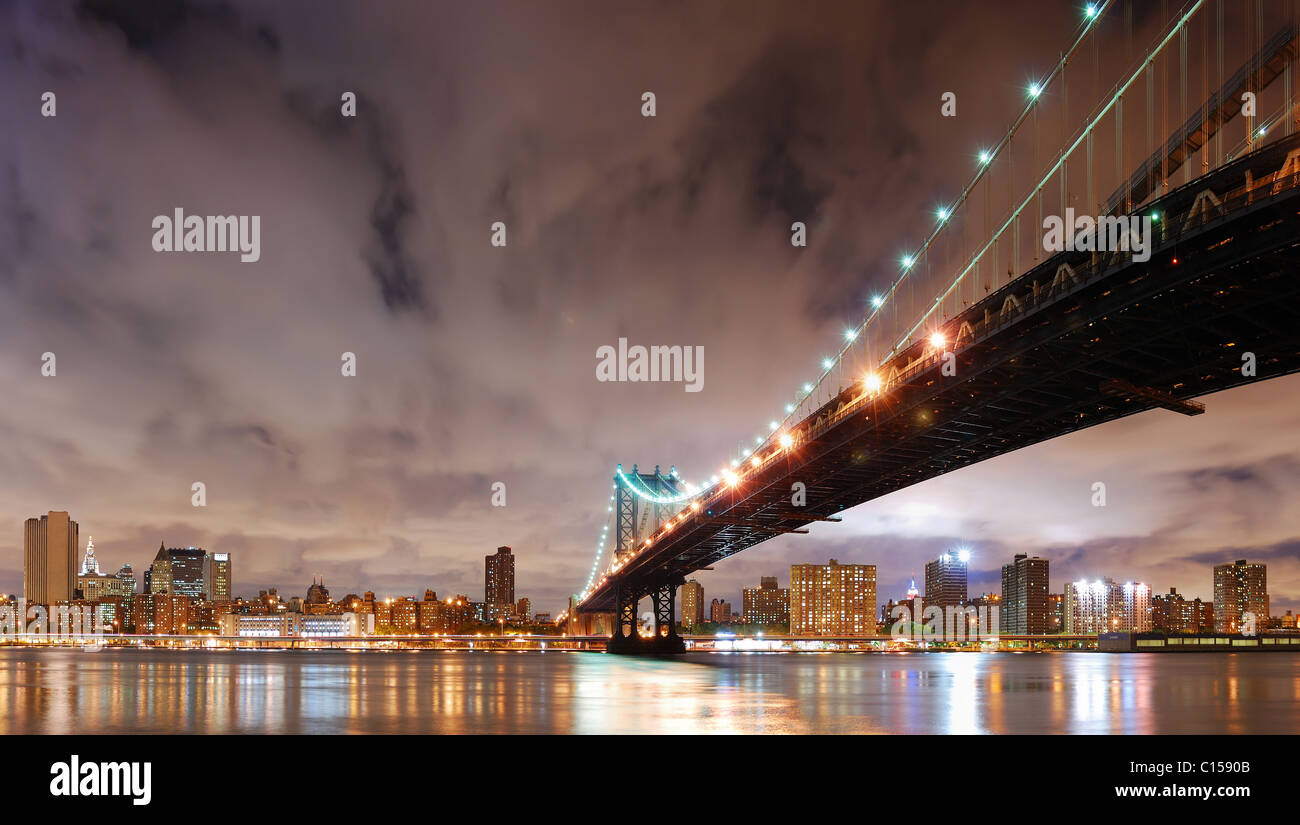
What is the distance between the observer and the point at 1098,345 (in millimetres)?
32062

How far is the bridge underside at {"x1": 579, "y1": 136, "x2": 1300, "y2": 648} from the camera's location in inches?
938

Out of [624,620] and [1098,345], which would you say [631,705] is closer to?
[1098,345]

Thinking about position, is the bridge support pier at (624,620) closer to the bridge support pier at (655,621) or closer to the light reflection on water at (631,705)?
the bridge support pier at (655,621)

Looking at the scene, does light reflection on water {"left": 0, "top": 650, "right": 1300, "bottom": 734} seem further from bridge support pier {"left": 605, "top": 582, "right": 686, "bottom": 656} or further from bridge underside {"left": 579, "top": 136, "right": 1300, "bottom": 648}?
bridge support pier {"left": 605, "top": 582, "right": 686, "bottom": 656}

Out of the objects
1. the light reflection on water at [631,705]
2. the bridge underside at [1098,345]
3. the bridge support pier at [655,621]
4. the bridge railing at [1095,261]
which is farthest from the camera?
the bridge support pier at [655,621]

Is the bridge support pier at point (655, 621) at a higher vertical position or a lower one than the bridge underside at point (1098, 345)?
lower

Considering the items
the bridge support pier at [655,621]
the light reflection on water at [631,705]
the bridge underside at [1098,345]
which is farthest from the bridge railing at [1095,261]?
the bridge support pier at [655,621]

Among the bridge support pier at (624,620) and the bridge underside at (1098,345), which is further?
the bridge support pier at (624,620)

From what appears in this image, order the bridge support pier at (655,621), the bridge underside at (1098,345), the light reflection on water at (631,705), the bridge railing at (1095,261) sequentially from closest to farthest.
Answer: the bridge railing at (1095,261) → the bridge underside at (1098,345) → the light reflection on water at (631,705) → the bridge support pier at (655,621)

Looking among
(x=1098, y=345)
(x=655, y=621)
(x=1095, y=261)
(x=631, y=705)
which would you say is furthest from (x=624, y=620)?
(x=1095, y=261)

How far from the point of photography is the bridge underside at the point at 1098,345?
23812 mm

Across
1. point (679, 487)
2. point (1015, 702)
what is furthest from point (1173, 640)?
point (1015, 702)
